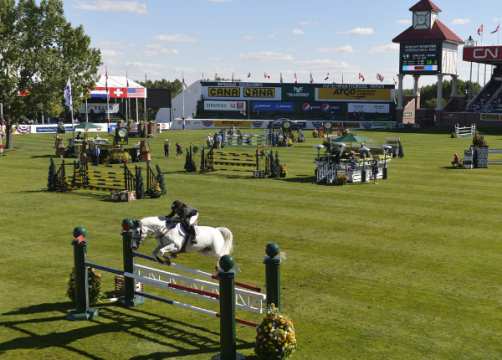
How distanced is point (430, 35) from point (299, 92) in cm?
2403

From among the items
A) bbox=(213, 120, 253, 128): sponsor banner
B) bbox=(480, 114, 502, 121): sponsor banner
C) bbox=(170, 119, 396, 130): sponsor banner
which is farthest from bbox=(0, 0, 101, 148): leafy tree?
bbox=(480, 114, 502, 121): sponsor banner

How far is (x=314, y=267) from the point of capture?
589 inches

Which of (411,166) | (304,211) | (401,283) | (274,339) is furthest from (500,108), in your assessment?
(274,339)

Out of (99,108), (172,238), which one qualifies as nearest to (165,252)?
(172,238)

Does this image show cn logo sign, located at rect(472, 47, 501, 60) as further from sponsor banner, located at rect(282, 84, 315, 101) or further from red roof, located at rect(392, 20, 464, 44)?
sponsor banner, located at rect(282, 84, 315, 101)

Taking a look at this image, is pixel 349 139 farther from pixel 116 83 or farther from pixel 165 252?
pixel 116 83

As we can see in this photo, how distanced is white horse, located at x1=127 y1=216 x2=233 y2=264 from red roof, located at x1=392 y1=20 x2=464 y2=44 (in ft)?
274

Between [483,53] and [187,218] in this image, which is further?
[483,53]

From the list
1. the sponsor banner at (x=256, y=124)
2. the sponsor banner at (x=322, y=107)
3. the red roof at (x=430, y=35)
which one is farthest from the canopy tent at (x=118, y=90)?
the red roof at (x=430, y=35)

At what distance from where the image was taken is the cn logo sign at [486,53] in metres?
80.5

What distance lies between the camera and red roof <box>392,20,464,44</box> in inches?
3438

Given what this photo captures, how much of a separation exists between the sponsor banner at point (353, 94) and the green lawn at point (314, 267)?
7139 cm

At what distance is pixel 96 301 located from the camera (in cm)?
1203

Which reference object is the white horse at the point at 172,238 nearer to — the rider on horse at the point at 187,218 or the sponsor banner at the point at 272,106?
the rider on horse at the point at 187,218
